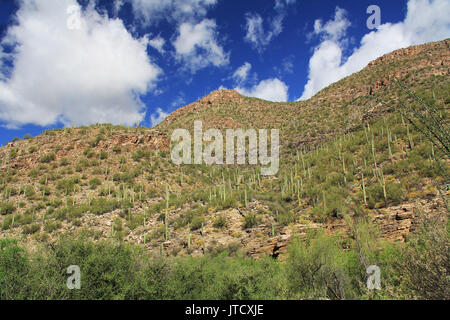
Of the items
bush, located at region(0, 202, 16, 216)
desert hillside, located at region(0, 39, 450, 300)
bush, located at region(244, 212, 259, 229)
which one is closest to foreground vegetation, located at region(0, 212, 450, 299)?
desert hillside, located at region(0, 39, 450, 300)

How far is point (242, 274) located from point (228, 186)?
58.5 feet

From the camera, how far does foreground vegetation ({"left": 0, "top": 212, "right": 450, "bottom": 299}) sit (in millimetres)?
6758

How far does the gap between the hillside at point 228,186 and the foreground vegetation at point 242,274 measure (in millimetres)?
2098

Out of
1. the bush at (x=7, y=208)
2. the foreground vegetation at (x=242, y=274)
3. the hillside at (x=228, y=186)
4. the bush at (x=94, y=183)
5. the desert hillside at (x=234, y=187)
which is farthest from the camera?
the bush at (x=94, y=183)

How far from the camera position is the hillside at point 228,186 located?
543 inches

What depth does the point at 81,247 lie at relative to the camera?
8.88m

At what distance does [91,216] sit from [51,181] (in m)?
7.37

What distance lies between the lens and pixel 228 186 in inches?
1017

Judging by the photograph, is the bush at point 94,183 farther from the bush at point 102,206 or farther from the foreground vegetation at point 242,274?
the foreground vegetation at point 242,274

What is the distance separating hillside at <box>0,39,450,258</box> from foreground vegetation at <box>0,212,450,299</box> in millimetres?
2098

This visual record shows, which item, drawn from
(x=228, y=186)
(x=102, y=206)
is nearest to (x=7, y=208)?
(x=102, y=206)
